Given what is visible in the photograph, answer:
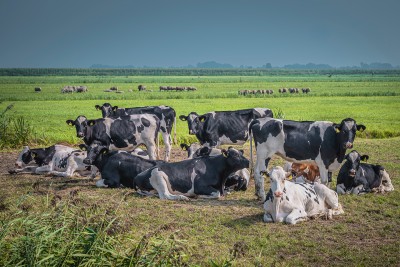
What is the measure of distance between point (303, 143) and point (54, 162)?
7.45 metres

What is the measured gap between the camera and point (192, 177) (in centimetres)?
1244

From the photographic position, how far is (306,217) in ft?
33.6

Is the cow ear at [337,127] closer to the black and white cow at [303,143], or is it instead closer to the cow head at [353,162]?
the black and white cow at [303,143]

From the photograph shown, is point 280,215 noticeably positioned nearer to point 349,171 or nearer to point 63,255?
point 349,171

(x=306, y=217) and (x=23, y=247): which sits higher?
(x=23, y=247)

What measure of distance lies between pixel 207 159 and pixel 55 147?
5580 millimetres

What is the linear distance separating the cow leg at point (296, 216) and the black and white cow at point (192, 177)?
266 cm

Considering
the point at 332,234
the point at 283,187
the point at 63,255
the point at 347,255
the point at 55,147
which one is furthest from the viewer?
the point at 55,147

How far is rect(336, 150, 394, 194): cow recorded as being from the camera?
12406 mm

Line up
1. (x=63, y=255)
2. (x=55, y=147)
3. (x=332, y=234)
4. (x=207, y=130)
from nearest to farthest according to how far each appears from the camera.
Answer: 1. (x=63, y=255)
2. (x=332, y=234)
3. (x=55, y=147)
4. (x=207, y=130)

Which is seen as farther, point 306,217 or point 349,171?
point 349,171

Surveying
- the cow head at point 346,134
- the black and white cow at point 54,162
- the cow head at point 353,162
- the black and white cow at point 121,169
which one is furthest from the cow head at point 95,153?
the cow head at point 353,162

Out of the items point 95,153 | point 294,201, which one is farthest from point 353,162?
point 95,153

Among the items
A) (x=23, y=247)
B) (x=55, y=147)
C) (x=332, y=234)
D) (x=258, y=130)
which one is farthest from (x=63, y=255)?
(x=55, y=147)
